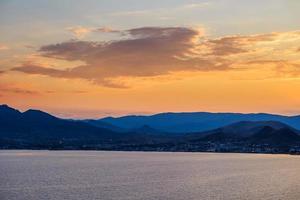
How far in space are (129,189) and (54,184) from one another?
26.6 meters

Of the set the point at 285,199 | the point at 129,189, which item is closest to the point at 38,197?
the point at 129,189

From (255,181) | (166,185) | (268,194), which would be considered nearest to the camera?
(268,194)

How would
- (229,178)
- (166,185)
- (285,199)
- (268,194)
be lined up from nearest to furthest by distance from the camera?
(285,199)
(268,194)
(166,185)
(229,178)

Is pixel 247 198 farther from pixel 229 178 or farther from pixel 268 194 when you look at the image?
pixel 229 178

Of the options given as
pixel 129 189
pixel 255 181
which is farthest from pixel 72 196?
pixel 255 181

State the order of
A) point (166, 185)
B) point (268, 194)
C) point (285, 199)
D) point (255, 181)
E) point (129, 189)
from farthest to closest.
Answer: point (255, 181), point (166, 185), point (129, 189), point (268, 194), point (285, 199)

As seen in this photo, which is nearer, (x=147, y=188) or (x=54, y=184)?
(x=147, y=188)

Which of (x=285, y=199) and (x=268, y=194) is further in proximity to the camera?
(x=268, y=194)

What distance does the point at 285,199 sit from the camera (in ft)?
412

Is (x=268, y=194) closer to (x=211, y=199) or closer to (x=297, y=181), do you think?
(x=211, y=199)

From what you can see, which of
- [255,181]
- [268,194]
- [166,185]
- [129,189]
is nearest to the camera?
[268,194]

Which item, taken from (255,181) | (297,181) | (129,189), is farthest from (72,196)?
(297,181)

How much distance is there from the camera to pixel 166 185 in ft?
522

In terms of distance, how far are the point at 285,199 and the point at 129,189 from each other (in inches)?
1655
